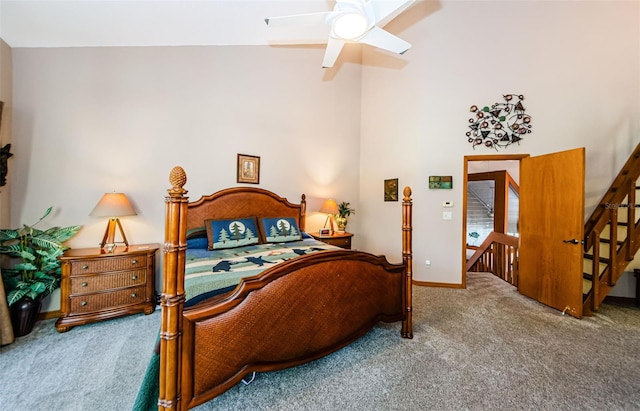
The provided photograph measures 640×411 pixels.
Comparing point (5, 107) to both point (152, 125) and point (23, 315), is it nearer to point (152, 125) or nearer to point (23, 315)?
point (152, 125)

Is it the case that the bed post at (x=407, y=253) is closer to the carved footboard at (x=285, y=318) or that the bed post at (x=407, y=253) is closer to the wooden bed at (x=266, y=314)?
the wooden bed at (x=266, y=314)

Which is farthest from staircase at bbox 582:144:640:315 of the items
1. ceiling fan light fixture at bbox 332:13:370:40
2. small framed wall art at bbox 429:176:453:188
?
ceiling fan light fixture at bbox 332:13:370:40

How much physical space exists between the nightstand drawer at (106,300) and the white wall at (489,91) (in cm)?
351

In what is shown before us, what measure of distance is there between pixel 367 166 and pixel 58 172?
4200mm

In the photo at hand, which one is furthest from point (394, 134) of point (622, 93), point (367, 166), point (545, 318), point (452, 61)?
point (545, 318)

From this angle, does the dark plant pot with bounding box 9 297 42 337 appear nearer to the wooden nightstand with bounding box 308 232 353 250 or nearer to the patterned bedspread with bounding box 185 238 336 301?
the patterned bedspread with bounding box 185 238 336 301

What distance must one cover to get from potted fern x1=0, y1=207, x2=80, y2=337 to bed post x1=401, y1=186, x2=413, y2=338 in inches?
131

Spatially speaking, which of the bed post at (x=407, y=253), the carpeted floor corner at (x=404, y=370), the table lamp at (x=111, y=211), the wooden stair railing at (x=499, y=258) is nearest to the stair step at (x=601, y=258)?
the carpeted floor corner at (x=404, y=370)

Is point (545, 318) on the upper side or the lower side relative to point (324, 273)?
lower

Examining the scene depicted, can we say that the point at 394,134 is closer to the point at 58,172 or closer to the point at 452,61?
the point at 452,61

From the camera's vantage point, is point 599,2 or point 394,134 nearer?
point 599,2

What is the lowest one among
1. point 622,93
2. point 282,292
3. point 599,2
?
point 282,292

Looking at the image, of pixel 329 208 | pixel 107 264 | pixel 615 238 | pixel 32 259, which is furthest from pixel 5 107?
pixel 615 238

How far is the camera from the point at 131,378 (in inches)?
69.0
